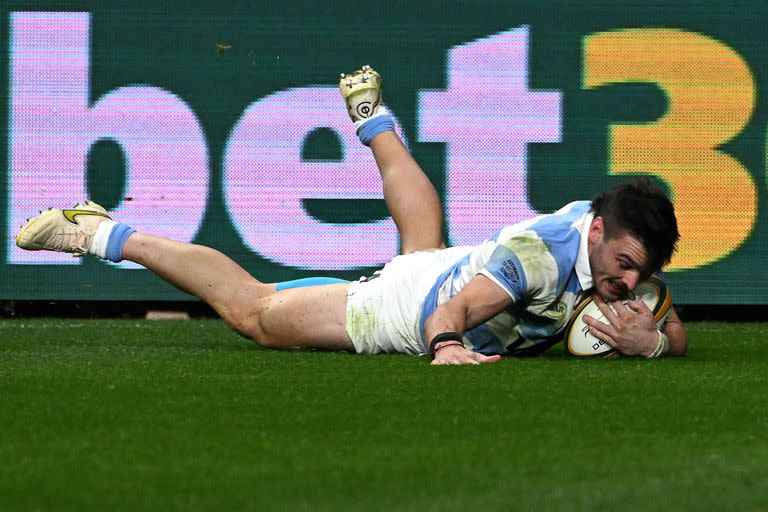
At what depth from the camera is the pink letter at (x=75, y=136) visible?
24.4ft

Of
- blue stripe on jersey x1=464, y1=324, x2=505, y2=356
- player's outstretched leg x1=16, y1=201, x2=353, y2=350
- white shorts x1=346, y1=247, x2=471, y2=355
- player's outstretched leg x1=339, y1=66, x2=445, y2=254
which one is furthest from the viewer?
player's outstretched leg x1=339, y1=66, x2=445, y2=254

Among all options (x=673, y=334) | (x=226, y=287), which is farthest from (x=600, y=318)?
(x=226, y=287)

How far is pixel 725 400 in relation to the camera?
3977 mm

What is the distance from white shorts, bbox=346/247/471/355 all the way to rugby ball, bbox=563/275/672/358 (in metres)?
0.50

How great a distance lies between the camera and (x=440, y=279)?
514 centimetres

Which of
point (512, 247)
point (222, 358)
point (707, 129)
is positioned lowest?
point (222, 358)

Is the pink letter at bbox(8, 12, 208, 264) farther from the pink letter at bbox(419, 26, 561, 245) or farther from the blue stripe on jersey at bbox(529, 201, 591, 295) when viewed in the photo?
the blue stripe on jersey at bbox(529, 201, 591, 295)

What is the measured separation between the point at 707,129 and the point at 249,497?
5.36 metres

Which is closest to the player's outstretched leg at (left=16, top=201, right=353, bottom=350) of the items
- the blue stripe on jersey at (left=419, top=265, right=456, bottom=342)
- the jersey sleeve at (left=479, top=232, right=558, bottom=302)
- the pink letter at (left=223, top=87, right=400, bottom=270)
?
the blue stripe on jersey at (left=419, top=265, right=456, bottom=342)

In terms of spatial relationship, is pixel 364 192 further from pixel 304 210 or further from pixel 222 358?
pixel 222 358

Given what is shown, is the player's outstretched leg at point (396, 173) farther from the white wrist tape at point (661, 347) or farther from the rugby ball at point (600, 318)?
the white wrist tape at point (661, 347)

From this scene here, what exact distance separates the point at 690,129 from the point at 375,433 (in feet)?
15.0

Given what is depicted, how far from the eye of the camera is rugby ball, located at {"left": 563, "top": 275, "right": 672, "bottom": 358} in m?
4.99

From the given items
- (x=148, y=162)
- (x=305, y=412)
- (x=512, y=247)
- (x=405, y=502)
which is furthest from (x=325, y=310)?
(x=405, y=502)
